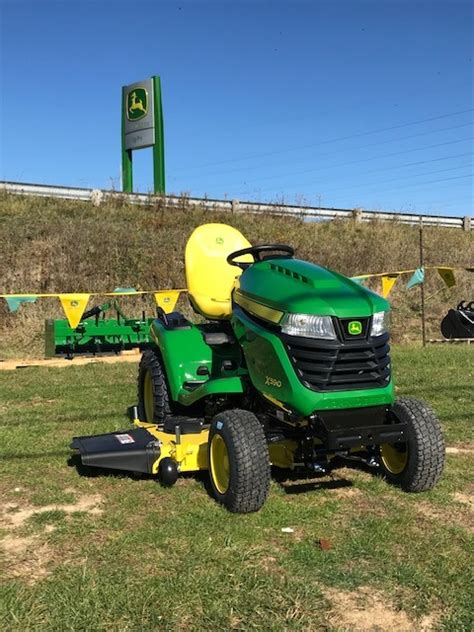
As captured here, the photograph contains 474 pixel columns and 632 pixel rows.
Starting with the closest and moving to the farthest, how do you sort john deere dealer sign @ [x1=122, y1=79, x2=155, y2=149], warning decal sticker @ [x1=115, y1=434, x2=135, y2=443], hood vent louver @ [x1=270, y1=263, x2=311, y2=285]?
hood vent louver @ [x1=270, y1=263, x2=311, y2=285] < warning decal sticker @ [x1=115, y1=434, x2=135, y2=443] < john deere dealer sign @ [x1=122, y1=79, x2=155, y2=149]

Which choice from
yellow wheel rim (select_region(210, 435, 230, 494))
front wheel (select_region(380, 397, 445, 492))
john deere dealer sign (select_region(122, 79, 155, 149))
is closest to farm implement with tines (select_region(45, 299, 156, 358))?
yellow wheel rim (select_region(210, 435, 230, 494))

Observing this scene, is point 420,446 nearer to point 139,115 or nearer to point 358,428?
point 358,428

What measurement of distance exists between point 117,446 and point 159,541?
101cm

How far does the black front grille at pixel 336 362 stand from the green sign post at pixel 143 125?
53.0 feet

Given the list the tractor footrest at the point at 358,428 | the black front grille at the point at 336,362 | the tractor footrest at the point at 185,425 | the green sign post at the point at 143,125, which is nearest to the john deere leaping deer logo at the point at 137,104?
the green sign post at the point at 143,125

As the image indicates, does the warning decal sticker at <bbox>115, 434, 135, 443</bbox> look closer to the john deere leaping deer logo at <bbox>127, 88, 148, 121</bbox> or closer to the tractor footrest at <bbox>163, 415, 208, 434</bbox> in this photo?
the tractor footrest at <bbox>163, 415, 208, 434</bbox>

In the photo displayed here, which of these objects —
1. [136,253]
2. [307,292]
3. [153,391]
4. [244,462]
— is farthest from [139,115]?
[244,462]

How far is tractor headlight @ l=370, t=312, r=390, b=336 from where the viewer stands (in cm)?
347

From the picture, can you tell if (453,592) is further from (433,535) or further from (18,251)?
(18,251)

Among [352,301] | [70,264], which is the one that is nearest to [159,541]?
[352,301]

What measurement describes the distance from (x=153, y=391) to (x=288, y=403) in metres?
1.78

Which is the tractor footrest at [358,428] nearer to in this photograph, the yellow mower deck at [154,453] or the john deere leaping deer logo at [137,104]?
the yellow mower deck at [154,453]

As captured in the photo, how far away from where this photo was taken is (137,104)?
65.9ft

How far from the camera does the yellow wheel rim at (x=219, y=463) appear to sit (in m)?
3.68
